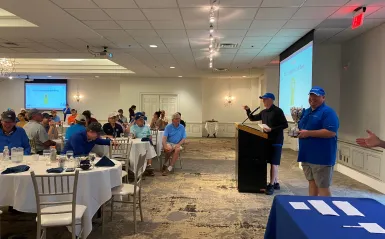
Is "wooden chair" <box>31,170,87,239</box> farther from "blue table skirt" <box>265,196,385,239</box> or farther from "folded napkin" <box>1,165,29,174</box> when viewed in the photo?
"blue table skirt" <box>265,196,385,239</box>

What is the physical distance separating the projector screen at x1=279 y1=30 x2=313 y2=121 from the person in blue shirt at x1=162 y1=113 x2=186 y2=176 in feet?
8.48

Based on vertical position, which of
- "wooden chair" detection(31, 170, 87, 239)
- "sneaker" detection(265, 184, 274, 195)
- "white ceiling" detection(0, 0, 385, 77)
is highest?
"white ceiling" detection(0, 0, 385, 77)

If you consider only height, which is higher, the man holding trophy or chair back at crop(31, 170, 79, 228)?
the man holding trophy

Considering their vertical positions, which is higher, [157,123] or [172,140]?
[157,123]

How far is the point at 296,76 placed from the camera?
245 inches

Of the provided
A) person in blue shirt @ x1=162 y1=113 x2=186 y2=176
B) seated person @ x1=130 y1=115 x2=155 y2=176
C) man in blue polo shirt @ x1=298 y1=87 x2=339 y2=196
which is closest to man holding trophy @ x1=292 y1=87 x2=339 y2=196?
man in blue polo shirt @ x1=298 y1=87 x2=339 y2=196

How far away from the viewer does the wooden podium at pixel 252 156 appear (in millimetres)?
4895

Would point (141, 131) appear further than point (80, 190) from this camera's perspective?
Yes

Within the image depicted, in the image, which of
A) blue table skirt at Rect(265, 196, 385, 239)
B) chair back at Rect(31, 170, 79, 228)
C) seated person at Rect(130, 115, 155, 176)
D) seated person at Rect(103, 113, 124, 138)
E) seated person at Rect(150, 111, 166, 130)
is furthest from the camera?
seated person at Rect(150, 111, 166, 130)

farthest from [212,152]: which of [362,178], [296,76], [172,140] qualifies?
[362,178]

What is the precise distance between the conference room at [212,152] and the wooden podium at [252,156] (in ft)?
0.06

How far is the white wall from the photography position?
5.38 meters

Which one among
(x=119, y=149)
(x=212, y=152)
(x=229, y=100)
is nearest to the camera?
(x=119, y=149)

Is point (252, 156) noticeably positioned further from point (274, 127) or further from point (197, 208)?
point (197, 208)
